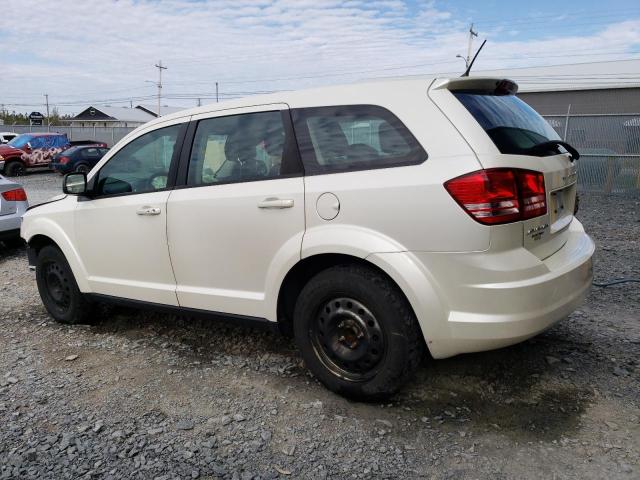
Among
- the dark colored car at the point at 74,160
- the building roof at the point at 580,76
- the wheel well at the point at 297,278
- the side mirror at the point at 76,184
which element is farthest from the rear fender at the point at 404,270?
the building roof at the point at 580,76

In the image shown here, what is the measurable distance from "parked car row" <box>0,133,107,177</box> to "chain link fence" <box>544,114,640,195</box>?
17776mm

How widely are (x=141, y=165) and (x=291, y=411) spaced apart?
86.5 inches

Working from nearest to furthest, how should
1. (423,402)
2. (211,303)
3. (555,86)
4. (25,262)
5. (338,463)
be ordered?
1. (338,463)
2. (423,402)
3. (211,303)
4. (25,262)
5. (555,86)

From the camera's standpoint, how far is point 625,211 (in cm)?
1042

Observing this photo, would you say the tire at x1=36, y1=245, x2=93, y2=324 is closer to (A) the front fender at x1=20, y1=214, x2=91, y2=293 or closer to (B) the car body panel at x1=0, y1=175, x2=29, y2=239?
(A) the front fender at x1=20, y1=214, x2=91, y2=293

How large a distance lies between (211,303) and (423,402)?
1514 millimetres

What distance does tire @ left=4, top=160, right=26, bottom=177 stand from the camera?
22156 mm

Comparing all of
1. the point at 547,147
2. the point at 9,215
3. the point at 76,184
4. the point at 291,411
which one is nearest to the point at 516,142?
the point at 547,147

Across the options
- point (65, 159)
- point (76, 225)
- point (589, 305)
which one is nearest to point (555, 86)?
point (65, 159)

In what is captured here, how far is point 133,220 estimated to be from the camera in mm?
3953

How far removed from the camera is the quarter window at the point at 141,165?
3918 mm

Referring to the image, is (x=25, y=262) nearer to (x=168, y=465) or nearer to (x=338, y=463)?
(x=168, y=465)

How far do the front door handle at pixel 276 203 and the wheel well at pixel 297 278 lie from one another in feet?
1.12

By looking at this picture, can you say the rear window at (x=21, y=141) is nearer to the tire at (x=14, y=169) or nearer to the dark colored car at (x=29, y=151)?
the dark colored car at (x=29, y=151)
